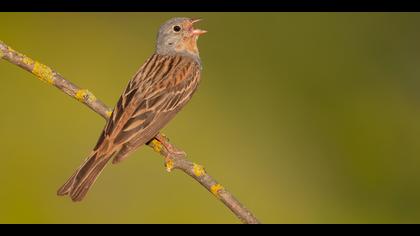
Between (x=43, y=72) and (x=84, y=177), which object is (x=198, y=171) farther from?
(x=43, y=72)

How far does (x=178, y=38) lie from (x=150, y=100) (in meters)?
1.11

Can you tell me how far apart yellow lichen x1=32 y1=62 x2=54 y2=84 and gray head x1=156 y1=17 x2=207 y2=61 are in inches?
72.8

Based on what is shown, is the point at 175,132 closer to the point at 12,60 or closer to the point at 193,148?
the point at 193,148

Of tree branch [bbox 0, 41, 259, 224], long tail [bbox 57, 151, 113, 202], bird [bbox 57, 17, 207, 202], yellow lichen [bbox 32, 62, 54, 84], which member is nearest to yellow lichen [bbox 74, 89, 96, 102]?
tree branch [bbox 0, 41, 259, 224]

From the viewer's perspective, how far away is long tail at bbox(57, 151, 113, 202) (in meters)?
8.09

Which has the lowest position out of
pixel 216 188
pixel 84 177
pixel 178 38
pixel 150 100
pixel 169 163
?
pixel 84 177

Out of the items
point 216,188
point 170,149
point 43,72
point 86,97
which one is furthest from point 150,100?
point 216,188

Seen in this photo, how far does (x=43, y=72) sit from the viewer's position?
8.09m

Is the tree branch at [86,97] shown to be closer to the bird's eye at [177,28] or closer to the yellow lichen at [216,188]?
the yellow lichen at [216,188]

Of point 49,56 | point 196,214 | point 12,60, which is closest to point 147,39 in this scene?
point 49,56

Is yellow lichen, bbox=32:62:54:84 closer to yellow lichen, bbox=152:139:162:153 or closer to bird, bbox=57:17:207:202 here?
bird, bbox=57:17:207:202

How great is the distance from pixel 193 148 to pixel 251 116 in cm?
110

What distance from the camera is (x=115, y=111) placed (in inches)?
334

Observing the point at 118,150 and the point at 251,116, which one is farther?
the point at 251,116
